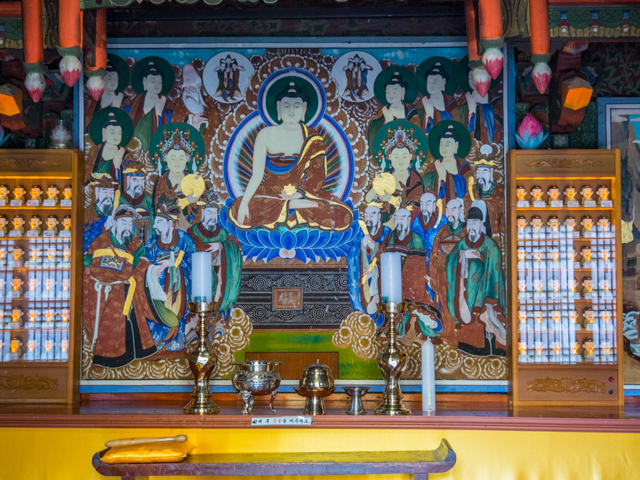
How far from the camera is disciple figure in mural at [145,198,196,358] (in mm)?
4668

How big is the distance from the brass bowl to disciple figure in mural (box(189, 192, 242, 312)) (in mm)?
911

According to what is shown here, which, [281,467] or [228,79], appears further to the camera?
[228,79]

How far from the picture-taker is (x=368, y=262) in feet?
15.4

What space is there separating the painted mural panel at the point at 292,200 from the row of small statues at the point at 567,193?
192 millimetres

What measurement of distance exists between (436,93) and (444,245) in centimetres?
109

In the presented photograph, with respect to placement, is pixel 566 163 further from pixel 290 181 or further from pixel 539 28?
pixel 290 181

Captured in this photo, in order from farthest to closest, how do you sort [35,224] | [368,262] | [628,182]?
[628,182] → [368,262] → [35,224]

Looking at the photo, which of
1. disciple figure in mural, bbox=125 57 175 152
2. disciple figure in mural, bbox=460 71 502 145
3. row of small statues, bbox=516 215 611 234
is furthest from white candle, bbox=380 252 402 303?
disciple figure in mural, bbox=125 57 175 152

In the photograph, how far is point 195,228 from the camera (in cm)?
474

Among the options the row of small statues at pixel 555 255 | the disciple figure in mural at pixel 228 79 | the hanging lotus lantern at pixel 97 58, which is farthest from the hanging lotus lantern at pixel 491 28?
the hanging lotus lantern at pixel 97 58

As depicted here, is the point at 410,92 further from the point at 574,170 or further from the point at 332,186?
the point at 574,170

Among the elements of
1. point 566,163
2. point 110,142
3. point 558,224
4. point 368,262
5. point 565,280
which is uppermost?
point 110,142

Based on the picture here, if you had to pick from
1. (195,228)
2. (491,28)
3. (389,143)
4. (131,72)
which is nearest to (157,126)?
(131,72)

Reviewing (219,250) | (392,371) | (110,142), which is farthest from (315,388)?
(110,142)
